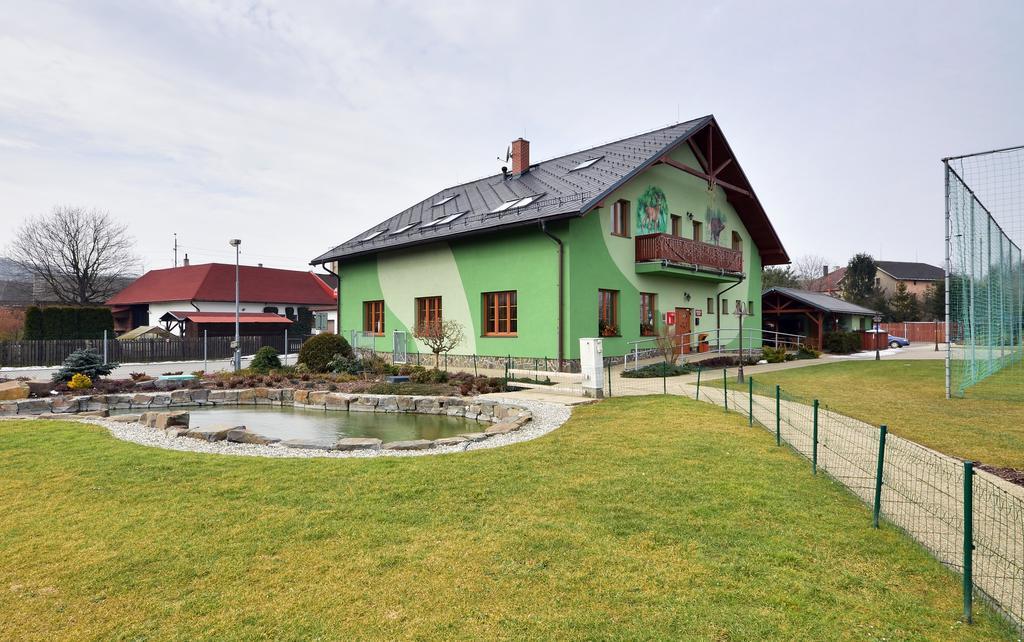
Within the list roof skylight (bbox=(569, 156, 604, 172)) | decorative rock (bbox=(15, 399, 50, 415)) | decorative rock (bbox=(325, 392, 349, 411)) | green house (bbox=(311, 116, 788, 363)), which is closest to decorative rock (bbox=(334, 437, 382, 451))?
decorative rock (bbox=(325, 392, 349, 411))

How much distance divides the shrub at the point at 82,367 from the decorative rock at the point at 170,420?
23.0 ft

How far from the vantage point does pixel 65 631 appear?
2.96 meters

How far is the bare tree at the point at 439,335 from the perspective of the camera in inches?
648

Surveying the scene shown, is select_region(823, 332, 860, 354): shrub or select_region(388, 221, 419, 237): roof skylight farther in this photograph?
select_region(823, 332, 860, 354): shrub

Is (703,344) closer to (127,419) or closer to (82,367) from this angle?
(127,419)

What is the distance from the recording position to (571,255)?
53.1 ft

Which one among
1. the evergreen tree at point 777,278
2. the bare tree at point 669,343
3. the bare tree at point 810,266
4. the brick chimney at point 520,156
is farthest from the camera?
the bare tree at point 810,266

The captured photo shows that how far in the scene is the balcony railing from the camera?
18.5 m

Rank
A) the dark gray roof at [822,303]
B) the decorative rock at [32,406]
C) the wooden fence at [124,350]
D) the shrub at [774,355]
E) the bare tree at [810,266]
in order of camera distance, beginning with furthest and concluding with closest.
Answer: the bare tree at [810,266]
the dark gray roof at [822,303]
the wooden fence at [124,350]
the shrub at [774,355]
the decorative rock at [32,406]

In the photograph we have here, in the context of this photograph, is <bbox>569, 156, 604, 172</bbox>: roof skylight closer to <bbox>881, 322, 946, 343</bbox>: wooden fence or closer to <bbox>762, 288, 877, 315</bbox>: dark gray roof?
<bbox>762, 288, 877, 315</bbox>: dark gray roof

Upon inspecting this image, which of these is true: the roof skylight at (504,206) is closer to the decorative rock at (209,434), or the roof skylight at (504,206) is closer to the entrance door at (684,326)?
the entrance door at (684,326)

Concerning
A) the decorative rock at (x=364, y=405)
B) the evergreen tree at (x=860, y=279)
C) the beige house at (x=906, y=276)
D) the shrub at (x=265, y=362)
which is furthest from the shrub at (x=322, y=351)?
the beige house at (x=906, y=276)

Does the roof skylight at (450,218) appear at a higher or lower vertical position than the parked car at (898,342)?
higher

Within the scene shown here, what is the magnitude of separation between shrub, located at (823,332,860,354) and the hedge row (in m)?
38.4
